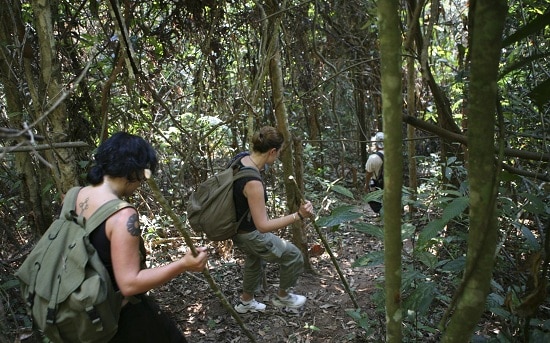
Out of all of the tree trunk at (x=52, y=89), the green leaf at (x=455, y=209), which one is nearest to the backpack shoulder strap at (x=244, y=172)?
the tree trunk at (x=52, y=89)

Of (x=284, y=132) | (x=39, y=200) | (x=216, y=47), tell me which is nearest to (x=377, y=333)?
(x=284, y=132)

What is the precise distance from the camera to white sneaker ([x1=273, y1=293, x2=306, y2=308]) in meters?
3.70

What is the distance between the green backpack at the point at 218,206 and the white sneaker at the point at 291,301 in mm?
880

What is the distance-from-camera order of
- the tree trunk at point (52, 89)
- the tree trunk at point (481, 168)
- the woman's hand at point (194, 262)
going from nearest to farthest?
the tree trunk at point (481, 168) → the woman's hand at point (194, 262) → the tree trunk at point (52, 89)

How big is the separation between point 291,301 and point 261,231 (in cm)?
94

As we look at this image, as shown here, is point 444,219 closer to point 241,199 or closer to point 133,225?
point 133,225

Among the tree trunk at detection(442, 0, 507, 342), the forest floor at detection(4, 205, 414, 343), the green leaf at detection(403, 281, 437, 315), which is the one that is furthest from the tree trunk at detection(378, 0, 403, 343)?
the forest floor at detection(4, 205, 414, 343)

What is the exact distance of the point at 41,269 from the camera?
1.74 metres

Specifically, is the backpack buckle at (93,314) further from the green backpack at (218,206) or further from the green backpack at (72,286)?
the green backpack at (218,206)

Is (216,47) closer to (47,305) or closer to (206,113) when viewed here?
(206,113)

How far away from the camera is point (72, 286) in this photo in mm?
1665

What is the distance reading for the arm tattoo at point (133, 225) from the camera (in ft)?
5.81

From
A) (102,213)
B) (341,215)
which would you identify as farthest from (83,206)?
(341,215)

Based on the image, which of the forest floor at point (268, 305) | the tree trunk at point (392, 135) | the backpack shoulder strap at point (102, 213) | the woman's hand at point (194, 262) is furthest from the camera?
the forest floor at point (268, 305)
